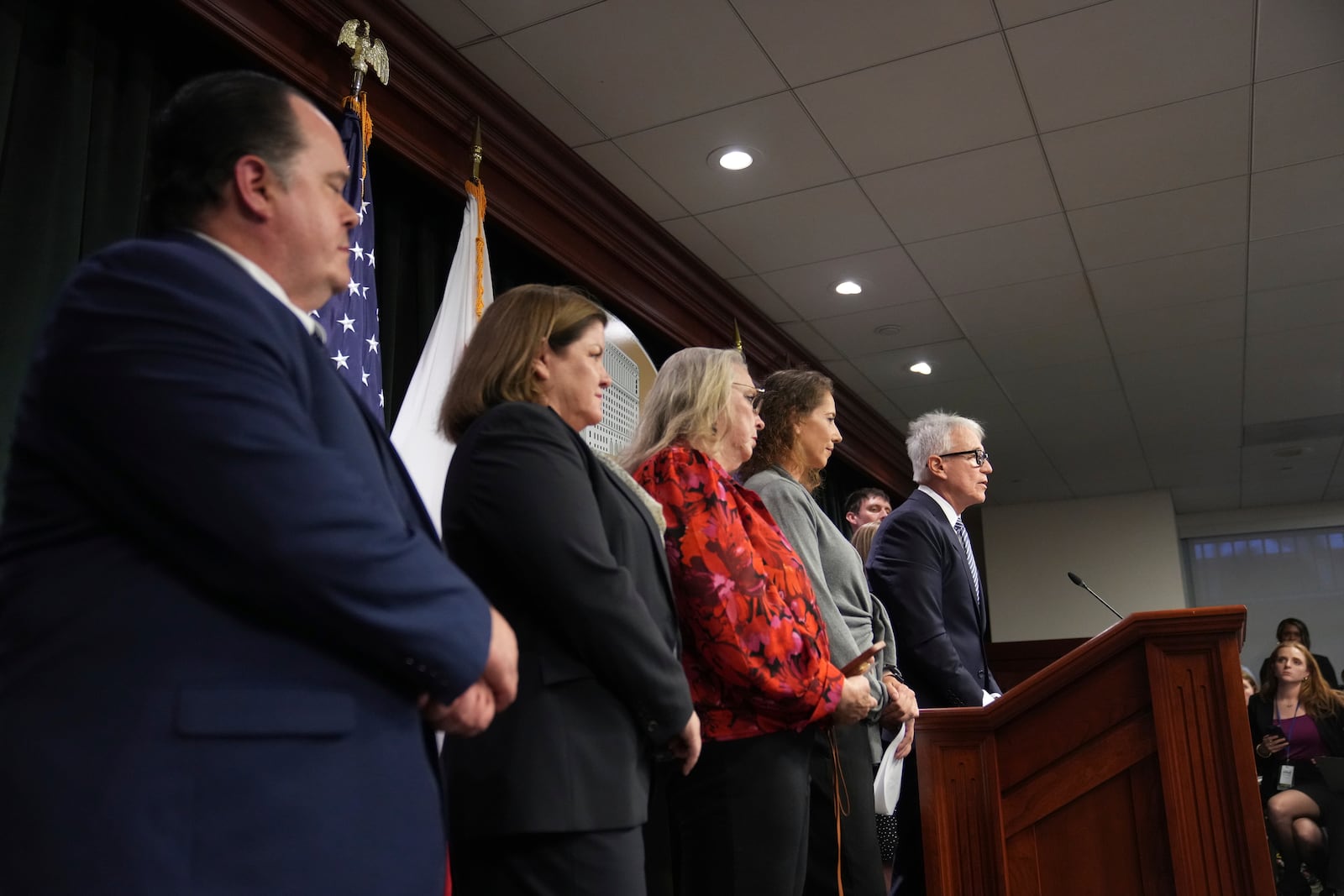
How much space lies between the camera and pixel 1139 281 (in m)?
5.23

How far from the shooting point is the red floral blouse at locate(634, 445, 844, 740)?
1.68 m

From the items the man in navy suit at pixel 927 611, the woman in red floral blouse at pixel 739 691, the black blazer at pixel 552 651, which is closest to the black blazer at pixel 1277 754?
the man in navy suit at pixel 927 611

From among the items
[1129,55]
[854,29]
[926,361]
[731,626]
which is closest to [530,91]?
[854,29]

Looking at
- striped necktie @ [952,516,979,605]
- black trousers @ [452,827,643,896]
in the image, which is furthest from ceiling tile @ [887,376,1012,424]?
black trousers @ [452,827,643,896]

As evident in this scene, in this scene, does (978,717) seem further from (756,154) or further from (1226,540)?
(1226,540)

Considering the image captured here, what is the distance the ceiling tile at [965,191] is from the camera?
4102mm

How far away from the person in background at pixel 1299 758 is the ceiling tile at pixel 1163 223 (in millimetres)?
1962

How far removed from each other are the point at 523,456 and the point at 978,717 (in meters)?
1.37

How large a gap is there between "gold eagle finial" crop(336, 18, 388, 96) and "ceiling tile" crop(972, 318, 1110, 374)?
12.3ft

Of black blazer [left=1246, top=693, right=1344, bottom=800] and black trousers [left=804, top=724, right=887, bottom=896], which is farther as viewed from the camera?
black blazer [left=1246, top=693, right=1344, bottom=800]

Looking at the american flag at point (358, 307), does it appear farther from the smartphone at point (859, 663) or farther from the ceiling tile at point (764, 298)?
the ceiling tile at point (764, 298)

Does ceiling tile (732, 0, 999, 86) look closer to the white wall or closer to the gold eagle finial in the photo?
the gold eagle finial

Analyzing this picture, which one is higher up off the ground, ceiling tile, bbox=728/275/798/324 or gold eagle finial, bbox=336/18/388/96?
ceiling tile, bbox=728/275/798/324

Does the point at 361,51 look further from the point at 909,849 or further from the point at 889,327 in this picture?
the point at 889,327
